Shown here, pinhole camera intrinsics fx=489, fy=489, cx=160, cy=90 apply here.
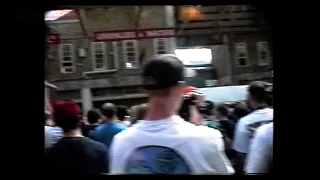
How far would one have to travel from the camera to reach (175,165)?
8.16ft

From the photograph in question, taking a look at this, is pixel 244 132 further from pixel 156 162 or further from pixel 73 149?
pixel 73 149

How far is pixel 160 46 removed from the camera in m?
2.62

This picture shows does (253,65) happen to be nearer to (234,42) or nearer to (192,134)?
(234,42)

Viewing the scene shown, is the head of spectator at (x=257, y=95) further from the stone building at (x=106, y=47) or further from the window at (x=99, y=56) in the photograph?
the window at (x=99, y=56)

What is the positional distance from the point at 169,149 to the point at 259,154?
53cm

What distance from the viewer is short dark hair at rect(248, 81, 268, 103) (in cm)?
262

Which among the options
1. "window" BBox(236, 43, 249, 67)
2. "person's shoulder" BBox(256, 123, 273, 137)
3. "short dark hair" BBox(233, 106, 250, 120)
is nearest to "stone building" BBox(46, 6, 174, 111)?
"window" BBox(236, 43, 249, 67)

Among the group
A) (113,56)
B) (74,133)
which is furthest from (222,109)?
(74,133)
